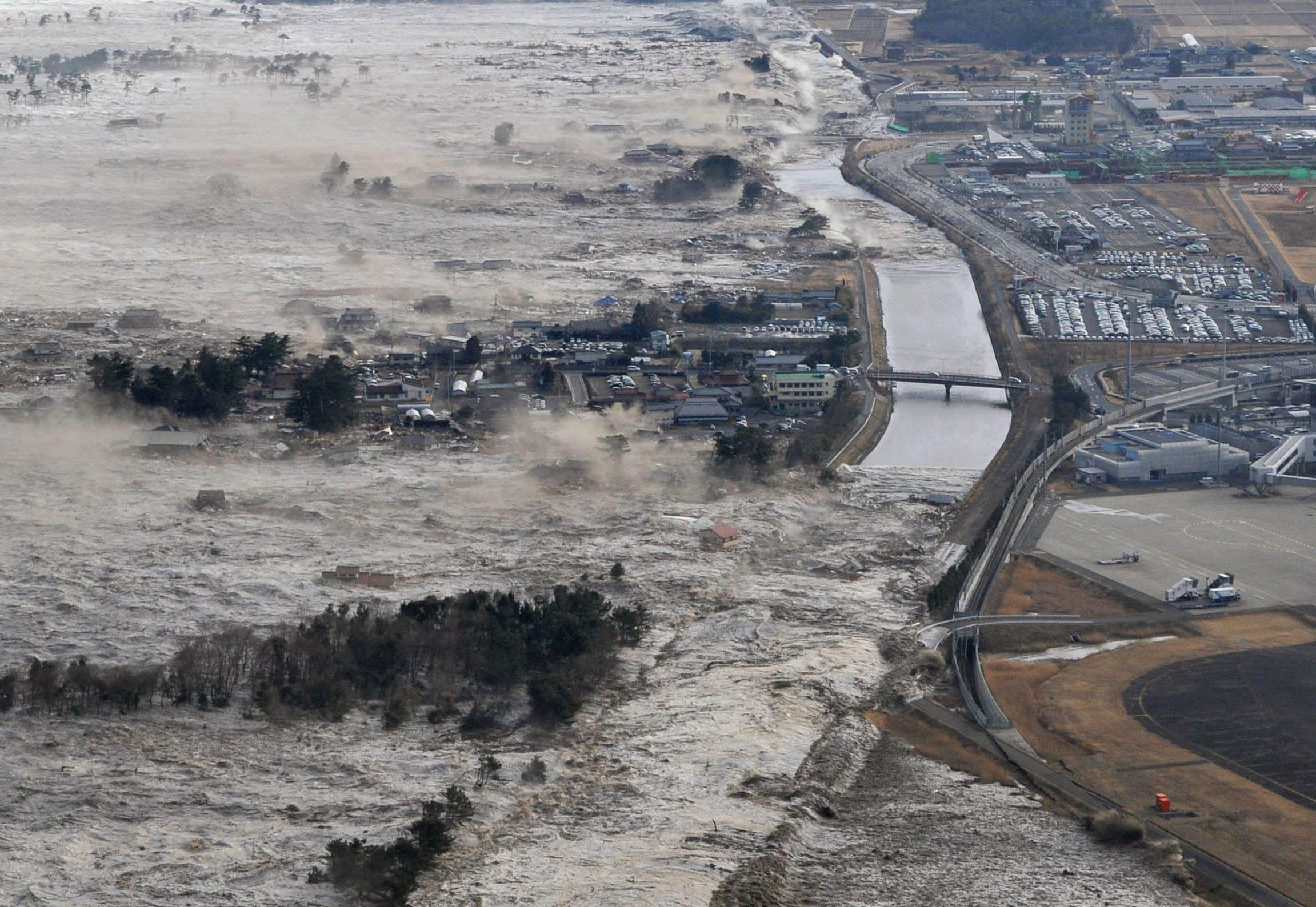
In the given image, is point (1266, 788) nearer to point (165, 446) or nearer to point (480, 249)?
point (165, 446)

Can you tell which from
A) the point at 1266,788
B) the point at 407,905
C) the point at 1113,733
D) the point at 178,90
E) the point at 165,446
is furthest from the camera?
the point at 178,90

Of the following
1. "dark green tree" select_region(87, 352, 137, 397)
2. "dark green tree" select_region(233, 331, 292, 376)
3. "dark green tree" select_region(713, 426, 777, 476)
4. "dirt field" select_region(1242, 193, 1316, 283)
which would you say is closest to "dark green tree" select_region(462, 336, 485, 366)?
"dark green tree" select_region(233, 331, 292, 376)

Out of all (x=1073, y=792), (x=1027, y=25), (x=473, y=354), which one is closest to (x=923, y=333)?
(x=473, y=354)

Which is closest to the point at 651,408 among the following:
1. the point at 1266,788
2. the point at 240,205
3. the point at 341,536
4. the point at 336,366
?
the point at 336,366

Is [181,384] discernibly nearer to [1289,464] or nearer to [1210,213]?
[1289,464]

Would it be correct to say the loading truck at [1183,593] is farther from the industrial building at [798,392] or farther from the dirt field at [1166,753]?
the industrial building at [798,392]
